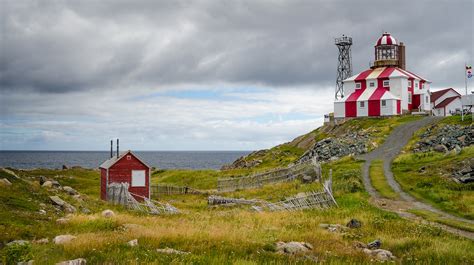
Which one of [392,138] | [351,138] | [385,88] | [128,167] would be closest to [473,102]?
[392,138]

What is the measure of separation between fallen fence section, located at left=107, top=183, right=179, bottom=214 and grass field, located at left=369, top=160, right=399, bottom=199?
1351 centimetres

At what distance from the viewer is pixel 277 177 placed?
43781 mm

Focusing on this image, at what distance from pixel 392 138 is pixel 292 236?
4151 cm

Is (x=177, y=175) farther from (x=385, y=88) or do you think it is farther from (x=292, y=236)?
(x=292, y=236)

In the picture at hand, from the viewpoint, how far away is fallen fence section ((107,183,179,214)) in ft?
97.9

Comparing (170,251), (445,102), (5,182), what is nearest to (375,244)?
(170,251)

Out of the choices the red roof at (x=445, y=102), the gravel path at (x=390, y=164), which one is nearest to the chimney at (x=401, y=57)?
the red roof at (x=445, y=102)

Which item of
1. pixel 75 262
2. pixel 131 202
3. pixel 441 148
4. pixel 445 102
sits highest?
pixel 445 102

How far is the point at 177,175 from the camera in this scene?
216 feet

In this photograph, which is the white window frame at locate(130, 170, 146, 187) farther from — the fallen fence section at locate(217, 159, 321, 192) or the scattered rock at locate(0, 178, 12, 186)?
the scattered rock at locate(0, 178, 12, 186)

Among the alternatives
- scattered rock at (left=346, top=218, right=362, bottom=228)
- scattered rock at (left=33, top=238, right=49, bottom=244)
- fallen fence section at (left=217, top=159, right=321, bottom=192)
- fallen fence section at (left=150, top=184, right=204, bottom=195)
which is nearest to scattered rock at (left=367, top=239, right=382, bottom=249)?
scattered rock at (left=346, top=218, right=362, bottom=228)

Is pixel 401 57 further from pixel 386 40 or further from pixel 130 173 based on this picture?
pixel 130 173

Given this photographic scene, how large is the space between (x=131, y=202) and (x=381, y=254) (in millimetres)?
20661

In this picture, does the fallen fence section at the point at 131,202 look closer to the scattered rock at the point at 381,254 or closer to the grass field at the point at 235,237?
the grass field at the point at 235,237
